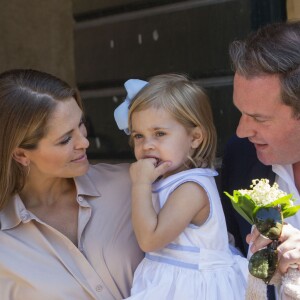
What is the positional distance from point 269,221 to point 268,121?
23.7 inches

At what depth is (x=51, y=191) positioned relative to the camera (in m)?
3.20

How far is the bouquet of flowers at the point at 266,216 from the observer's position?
89.4 inches

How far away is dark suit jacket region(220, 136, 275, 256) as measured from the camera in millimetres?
3071

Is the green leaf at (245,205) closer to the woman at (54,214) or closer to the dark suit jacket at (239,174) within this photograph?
the dark suit jacket at (239,174)

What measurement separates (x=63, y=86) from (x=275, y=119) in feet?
2.88

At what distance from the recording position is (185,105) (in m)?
2.98

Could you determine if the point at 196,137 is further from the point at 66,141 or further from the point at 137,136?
the point at 66,141

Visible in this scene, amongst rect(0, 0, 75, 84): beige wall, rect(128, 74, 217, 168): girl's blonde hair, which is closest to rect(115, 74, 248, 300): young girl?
rect(128, 74, 217, 168): girl's blonde hair

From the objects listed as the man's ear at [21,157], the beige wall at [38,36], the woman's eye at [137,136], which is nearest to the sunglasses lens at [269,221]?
the woman's eye at [137,136]

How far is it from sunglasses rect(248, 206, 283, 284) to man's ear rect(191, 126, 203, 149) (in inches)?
30.2

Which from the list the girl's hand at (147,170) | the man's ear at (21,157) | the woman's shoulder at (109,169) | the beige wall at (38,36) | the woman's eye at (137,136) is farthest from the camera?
the beige wall at (38,36)

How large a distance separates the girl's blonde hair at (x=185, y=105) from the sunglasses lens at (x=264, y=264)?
0.75 meters

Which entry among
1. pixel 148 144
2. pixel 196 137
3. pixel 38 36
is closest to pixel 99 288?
pixel 148 144

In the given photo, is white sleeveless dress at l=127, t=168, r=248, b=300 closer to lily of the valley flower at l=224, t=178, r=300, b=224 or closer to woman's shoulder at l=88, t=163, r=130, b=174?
woman's shoulder at l=88, t=163, r=130, b=174
